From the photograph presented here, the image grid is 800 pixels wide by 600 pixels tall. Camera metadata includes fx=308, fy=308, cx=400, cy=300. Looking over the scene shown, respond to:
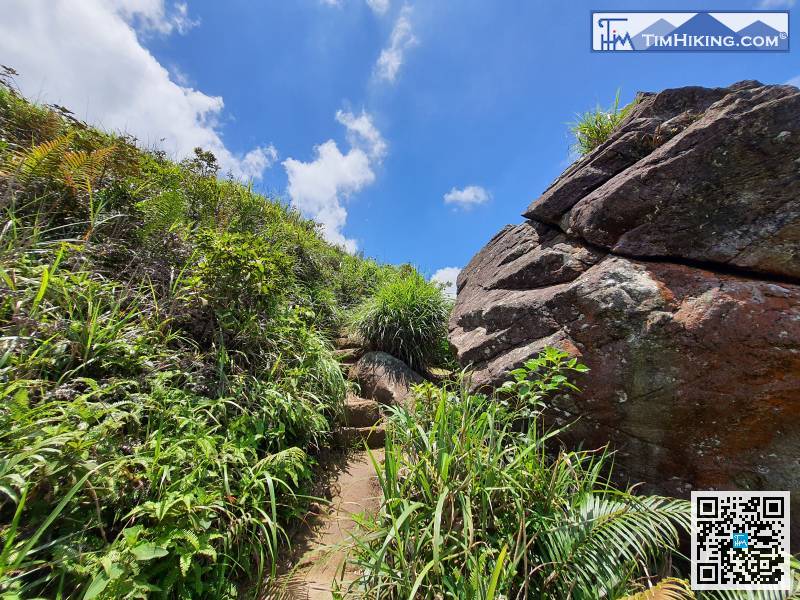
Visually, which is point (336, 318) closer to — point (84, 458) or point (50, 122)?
point (84, 458)

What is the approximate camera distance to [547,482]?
6.54 feet

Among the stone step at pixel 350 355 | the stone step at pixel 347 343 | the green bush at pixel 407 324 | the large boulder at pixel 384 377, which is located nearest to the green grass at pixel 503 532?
the large boulder at pixel 384 377

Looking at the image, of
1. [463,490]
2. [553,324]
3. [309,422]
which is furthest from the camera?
[309,422]

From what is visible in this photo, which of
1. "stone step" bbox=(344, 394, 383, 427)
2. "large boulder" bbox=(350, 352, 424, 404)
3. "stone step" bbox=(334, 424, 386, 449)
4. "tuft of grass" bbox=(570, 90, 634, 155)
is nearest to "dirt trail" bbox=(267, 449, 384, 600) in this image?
"stone step" bbox=(334, 424, 386, 449)

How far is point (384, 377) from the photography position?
4.10m

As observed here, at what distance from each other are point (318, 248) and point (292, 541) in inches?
193

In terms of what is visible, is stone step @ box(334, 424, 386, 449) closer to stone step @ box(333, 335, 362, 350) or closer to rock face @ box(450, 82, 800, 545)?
rock face @ box(450, 82, 800, 545)

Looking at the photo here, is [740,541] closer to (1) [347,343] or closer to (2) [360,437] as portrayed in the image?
(2) [360,437]

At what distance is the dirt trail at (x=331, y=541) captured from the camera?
195 cm

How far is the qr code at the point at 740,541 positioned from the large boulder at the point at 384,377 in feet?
8.49

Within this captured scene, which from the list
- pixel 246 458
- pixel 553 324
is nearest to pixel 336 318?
pixel 246 458

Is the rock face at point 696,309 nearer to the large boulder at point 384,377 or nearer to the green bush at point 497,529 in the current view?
the green bush at point 497,529

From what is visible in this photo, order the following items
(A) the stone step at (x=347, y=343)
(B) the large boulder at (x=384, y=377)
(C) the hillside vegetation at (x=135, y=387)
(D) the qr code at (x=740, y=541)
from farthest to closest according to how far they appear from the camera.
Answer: (A) the stone step at (x=347, y=343) → (B) the large boulder at (x=384, y=377) → (D) the qr code at (x=740, y=541) → (C) the hillside vegetation at (x=135, y=387)

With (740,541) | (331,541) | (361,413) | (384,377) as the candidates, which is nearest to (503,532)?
(331,541)
